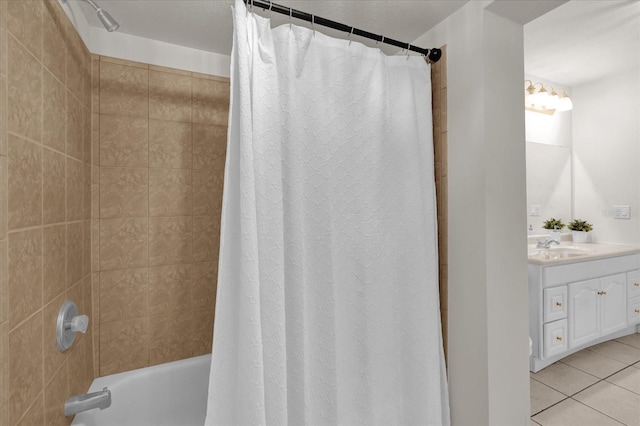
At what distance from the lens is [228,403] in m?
1.06

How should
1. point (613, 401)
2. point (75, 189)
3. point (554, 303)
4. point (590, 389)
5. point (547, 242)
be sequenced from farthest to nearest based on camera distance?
point (547, 242)
point (554, 303)
point (590, 389)
point (613, 401)
point (75, 189)

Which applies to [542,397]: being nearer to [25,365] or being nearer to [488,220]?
[488,220]

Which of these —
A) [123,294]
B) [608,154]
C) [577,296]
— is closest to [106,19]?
[123,294]

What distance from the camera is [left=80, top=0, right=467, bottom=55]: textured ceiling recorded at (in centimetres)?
141

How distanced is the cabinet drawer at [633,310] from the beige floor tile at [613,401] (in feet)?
3.07

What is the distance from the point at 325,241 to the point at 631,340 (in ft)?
11.4

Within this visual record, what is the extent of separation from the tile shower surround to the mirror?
278cm

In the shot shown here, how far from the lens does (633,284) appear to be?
2.84 m

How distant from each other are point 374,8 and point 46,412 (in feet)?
6.52

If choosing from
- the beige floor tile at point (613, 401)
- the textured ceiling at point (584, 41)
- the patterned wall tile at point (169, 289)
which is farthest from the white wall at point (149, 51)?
the beige floor tile at point (613, 401)

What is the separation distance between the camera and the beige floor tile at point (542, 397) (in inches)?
80.4

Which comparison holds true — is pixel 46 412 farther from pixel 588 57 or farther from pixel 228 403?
pixel 588 57

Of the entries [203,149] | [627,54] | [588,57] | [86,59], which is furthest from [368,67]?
[627,54]

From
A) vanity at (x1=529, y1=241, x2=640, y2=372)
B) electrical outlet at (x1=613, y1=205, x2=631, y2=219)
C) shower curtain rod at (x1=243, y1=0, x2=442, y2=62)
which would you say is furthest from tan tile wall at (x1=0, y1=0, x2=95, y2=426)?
electrical outlet at (x1=613, y1=205, x2=631, y2=219)
